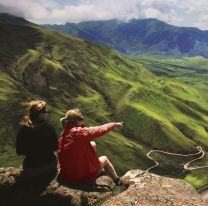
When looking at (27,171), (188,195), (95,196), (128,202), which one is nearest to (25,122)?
(27,171)

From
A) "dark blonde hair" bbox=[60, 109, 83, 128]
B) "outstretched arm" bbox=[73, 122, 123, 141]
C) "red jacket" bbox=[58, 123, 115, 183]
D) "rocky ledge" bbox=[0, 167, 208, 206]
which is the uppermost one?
"dark blonde hair" bbox=[60, 109, 83, 128]

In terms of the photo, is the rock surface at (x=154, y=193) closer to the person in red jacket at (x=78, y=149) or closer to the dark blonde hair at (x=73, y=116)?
the person in red jacket at (x=78, y=149)

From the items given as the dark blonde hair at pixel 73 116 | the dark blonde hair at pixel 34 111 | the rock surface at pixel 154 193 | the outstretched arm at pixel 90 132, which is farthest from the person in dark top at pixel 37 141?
the rock surface at pixel 154 193

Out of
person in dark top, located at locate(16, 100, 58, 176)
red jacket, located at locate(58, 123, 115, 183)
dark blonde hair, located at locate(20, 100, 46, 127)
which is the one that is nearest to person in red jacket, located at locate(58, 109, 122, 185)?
red jacket, located at locate(58, 123, 115, 183)

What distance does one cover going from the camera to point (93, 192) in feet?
72.4

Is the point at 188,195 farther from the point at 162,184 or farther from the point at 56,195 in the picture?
the point at 56,195

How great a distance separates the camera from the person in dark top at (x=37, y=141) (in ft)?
69.1

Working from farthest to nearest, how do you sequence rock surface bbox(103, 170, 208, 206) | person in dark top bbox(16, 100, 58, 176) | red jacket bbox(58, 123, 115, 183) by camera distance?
red jacket bbox(58, 123, 115, 183)
rock surface bbox(103, 170, 208, 206)
person in dark top bbox(16, 100, 58, 176)

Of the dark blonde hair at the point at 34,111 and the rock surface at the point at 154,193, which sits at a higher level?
the dark blonde hair at the point at 34,111

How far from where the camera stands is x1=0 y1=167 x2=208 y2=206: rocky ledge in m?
21.3

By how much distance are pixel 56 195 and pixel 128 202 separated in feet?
13.0

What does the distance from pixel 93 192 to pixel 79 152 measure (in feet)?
7.95

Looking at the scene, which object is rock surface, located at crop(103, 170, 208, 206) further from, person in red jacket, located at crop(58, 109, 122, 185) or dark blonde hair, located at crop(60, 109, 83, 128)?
dark blonde hair, located at crop(60, 109, 83, 128)

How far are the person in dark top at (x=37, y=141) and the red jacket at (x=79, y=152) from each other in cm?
70
